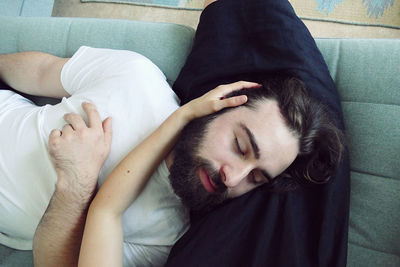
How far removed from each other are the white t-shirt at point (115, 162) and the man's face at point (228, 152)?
0.12m

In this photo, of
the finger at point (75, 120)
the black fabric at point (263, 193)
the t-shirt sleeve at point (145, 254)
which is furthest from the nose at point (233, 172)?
the finger at point (75, 120)

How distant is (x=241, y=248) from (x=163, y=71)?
79 cm

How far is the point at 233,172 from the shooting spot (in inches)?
32.0

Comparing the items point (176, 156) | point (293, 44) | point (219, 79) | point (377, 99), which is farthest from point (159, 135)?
point (377, 99)

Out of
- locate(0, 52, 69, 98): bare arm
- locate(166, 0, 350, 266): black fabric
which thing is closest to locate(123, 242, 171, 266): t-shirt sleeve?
locate(166, 0, 350, 266): black fabric

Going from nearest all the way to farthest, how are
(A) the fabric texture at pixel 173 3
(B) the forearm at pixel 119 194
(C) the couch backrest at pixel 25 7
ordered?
(B) the forearm at pixel 119 194, (C) the couch backrest at pixel 25 7, (A) the fabric texture at pixel 173 3

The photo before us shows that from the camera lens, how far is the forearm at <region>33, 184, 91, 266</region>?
83 cm

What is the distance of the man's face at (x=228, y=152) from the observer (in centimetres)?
82

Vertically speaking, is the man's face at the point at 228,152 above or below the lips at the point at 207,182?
above

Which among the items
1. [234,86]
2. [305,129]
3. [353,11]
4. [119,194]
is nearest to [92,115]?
[119,194]

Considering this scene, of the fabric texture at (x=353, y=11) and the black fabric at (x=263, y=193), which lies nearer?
the black fabric at (x=263, y=193)

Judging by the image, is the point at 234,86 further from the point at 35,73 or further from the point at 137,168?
the point at 35,73

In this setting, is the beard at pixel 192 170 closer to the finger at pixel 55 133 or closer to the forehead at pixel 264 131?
the forehead at pixel 264 131

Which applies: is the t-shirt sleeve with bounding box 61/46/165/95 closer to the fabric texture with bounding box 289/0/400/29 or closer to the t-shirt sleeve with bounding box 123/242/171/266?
the t-shirt sleeve with bounding box 123/242/171/266
